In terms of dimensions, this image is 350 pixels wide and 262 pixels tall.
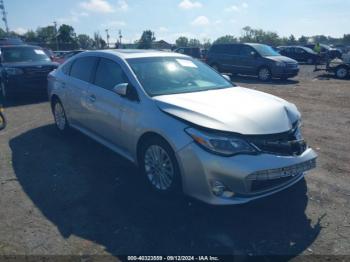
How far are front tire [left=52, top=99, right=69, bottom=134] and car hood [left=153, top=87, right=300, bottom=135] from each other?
10.3ft

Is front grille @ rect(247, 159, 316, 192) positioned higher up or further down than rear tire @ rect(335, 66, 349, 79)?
further down

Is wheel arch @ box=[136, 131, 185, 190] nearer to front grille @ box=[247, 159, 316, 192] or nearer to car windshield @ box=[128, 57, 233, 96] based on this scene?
car windshield @ box=[128, 57, 233, 96]

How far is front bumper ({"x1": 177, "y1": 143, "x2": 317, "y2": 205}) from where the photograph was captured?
3.21 metres

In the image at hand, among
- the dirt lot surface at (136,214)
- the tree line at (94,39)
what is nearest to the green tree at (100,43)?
the tree line at (94,39)

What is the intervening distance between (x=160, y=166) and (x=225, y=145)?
37.6 inches

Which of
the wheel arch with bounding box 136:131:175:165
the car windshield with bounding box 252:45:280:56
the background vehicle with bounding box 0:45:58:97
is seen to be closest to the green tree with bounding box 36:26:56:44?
the car windshield with bounding box 252:45:280:56

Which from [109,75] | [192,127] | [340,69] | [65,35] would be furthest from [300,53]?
[65,35]

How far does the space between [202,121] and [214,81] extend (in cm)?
171

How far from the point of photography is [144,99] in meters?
4.04

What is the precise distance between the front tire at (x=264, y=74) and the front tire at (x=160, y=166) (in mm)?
12746

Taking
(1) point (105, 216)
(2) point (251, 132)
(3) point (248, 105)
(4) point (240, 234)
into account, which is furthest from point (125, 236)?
(3) point (248, 105)

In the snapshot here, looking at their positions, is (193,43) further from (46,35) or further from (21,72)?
(21,72)

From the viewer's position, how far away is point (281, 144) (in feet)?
11.3

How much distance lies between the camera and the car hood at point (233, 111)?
3402 millimetres
